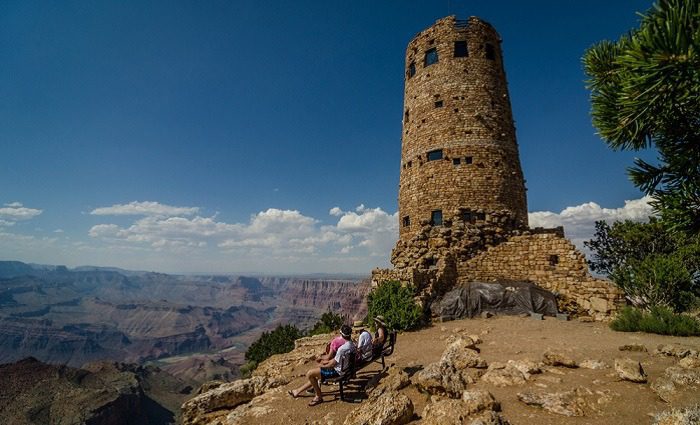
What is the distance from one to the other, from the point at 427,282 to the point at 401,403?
1026 cm

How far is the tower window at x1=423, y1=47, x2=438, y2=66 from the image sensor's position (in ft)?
66.1

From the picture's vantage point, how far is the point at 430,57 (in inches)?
803

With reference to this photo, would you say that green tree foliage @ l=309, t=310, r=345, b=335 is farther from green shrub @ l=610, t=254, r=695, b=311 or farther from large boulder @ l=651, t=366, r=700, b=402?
large boulder @ l=651, t=366, r=700, b=402

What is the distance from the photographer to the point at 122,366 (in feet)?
300

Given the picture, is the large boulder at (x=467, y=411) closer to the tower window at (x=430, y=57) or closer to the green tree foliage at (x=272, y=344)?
the green tree foliage at (x=272, y=344)

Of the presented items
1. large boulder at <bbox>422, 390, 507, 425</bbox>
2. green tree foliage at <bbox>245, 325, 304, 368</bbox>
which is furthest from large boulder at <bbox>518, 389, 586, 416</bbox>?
green tree foliage at <bbox>245, 325, 304, 368</bbox>

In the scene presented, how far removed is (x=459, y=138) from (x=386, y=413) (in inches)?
662

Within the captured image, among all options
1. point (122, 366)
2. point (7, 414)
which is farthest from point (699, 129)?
point (122, 366)

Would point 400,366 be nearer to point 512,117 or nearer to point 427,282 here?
point 427,282

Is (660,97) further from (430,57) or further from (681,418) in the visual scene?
(430,57)

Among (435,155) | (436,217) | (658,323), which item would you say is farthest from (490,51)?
(658,323)

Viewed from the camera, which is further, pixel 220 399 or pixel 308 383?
pixel 220 399

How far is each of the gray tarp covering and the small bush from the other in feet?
8.82

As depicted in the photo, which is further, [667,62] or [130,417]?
[130,417]
